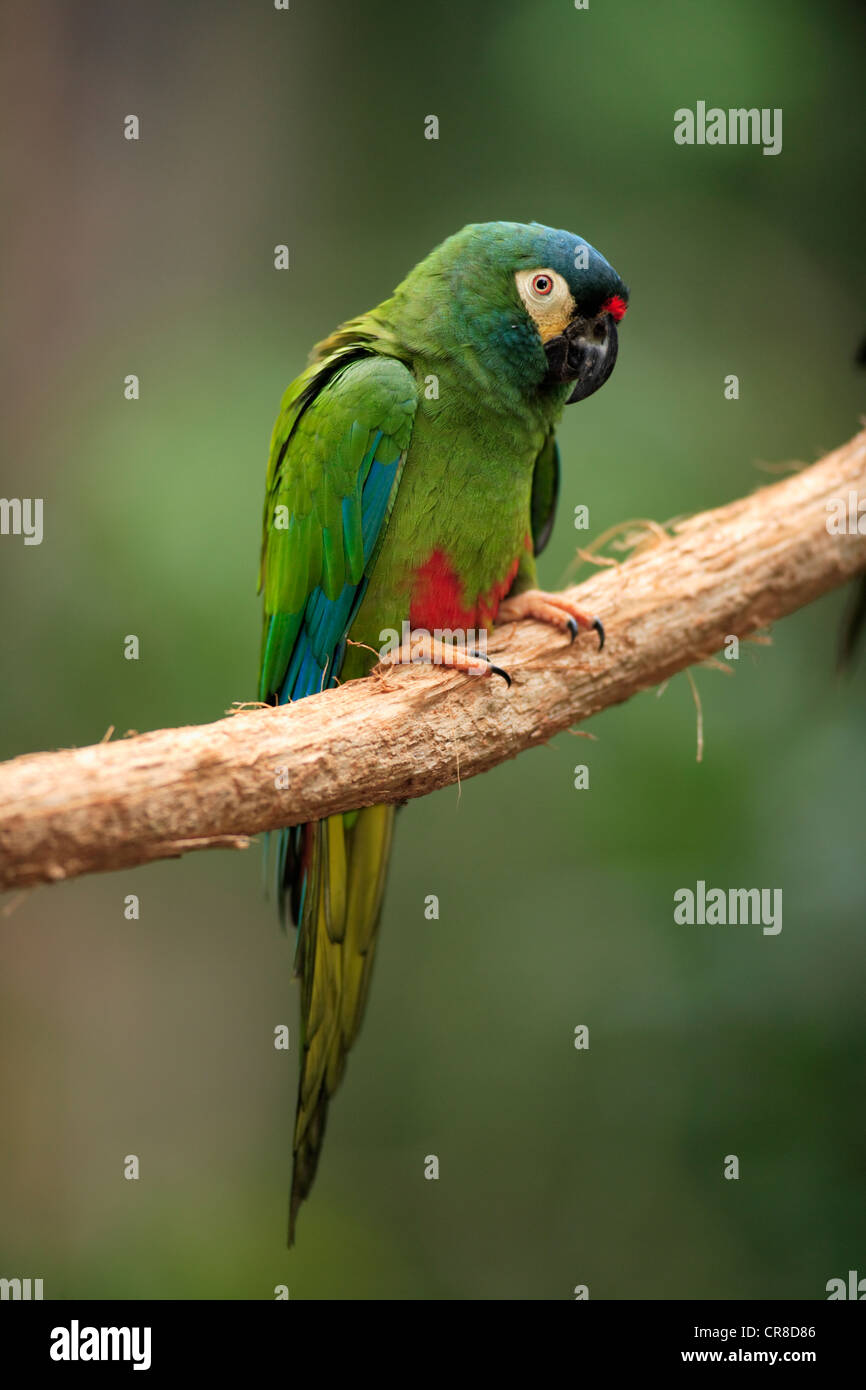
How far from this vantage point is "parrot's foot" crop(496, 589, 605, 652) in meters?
2.66

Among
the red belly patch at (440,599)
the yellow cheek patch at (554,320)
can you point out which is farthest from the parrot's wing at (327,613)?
the yellow cheek patch at (554,320)

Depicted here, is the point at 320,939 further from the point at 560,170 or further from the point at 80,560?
the point at 560,170

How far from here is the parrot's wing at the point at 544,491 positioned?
3117 mm

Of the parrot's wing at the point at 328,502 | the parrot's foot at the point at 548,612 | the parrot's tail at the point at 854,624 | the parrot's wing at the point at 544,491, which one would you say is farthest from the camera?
the parrot's tail at the point at 854,624

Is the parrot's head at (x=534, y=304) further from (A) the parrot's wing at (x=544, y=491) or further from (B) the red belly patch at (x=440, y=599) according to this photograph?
(B) the red belly patch at (x=440, y=599)

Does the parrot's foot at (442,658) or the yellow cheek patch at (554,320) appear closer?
the parrot's foot at (442,658)

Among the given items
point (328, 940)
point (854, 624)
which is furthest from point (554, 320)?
→ point (328, 940)

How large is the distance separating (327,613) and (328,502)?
28 centimetres

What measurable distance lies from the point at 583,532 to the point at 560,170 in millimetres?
1572

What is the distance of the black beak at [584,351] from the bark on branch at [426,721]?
517 mm

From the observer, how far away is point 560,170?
4.28m

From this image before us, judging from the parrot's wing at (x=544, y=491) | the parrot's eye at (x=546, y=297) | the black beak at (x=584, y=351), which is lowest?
the parrot's wing at (x=544, y=491)

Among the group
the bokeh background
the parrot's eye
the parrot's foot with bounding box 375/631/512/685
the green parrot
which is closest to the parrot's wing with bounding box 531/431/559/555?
the green parrot
